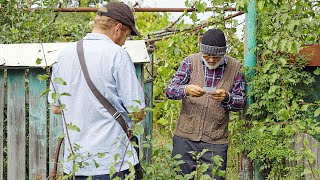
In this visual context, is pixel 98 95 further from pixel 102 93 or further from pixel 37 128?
pixel 37 128

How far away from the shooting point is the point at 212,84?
504cm

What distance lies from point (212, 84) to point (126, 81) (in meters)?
1.62

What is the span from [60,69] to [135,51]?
1.16 meters

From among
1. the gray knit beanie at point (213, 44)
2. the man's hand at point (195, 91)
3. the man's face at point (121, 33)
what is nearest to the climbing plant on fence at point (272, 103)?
the gray knit beanie at point (213, 44)

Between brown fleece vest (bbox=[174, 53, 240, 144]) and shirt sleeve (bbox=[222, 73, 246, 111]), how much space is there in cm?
4

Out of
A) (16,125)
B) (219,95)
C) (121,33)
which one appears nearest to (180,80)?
(219,95)

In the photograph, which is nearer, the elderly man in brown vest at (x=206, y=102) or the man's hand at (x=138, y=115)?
the man's hand at (x=138, y=115)

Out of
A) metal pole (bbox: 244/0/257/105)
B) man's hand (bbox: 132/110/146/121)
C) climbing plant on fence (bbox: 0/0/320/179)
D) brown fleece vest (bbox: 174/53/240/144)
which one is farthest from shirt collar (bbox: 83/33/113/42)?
metal pole (bbox: 244/0/257/105)

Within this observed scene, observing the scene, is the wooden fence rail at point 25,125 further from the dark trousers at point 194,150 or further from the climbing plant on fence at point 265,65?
the dark trousers at point 194,150

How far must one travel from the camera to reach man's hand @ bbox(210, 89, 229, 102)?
4.82 metres

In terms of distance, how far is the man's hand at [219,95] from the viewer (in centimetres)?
482

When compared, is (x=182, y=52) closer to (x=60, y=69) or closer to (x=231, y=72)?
(x=231, y=72)

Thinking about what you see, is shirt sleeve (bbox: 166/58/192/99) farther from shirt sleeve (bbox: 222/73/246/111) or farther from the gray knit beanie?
shirt sleeve (bbox: 222/73/246/111)

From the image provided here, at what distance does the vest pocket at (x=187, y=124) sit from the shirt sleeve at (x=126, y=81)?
1528 mm
